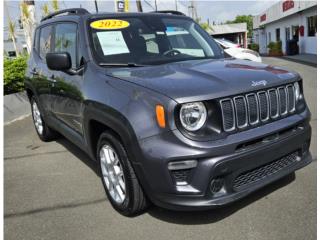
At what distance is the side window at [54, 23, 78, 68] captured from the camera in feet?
14.4

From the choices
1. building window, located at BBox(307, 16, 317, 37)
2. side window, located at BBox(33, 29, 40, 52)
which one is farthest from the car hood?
building window, located at BBox(307, 16, 317, 37)

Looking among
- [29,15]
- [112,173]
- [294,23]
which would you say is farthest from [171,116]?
[294,23]

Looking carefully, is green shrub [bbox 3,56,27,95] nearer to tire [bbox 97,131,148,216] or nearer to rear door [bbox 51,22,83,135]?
rear door [bbox 51,22,83,135]

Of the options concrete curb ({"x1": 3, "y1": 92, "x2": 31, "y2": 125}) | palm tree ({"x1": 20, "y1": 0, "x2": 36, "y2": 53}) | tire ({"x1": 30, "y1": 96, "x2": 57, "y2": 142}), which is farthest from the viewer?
palm tree ({"x1": 20, "y1": 0, "x2": 36, "y2": 53})

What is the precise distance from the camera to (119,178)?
358 centimetres

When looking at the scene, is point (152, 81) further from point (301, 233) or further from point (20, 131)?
point (20, 131)

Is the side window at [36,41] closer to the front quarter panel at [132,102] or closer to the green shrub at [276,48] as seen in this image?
the front quarter panel at [132,102]

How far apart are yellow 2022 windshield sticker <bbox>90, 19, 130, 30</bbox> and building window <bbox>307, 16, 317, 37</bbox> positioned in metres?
23.0

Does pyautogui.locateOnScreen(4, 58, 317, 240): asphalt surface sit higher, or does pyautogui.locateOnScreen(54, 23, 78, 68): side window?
pyautogui.locateOnScreen(54, 23, 78, 68): side window

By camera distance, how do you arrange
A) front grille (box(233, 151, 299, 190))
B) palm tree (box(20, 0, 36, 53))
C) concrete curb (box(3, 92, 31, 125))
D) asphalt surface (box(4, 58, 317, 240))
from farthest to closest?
palm tree (box(20, 0, 36, 53)), concrete curb (box(3, 92, 31, 125)), asphalt surface (box(4, 58, 317, 240)), front grille (box(233, 151, 299, 190))

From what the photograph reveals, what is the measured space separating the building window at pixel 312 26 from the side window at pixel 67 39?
22.9 m

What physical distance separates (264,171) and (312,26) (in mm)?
24818

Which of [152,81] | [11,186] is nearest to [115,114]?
[152,81]

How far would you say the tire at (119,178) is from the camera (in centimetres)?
329
